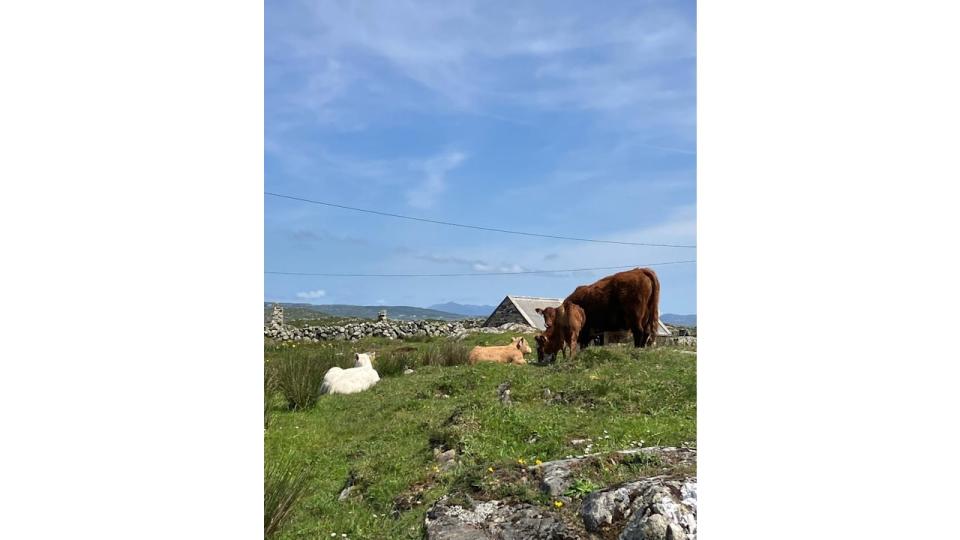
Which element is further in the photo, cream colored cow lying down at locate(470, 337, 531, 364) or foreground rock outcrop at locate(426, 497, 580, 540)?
cream colored cow lying down at locate(470, 337, 531, 364)

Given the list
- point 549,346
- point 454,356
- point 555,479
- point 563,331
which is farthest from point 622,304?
point 555,479

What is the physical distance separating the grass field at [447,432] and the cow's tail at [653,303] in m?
2.61

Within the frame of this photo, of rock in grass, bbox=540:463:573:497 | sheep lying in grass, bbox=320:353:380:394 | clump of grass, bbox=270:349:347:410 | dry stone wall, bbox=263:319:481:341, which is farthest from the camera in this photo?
dry stone wall, bbox=263:319:481:341

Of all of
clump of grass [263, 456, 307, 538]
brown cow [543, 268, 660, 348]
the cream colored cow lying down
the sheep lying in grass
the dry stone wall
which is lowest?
the dry stone wall

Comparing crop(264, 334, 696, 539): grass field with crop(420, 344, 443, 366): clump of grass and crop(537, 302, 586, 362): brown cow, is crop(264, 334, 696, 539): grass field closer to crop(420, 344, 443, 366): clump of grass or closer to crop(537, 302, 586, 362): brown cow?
crop(537, 302, 586, 362): brown cow

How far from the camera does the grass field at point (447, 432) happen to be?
432 cm

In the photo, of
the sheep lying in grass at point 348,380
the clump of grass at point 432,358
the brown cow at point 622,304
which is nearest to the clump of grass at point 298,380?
the sheep lying in grass at point 348,380

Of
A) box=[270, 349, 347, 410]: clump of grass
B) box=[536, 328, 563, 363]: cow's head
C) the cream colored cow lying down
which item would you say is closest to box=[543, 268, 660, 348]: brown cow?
box=[536, 328, 563, 363]: cow's head

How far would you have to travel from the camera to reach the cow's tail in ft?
45.4

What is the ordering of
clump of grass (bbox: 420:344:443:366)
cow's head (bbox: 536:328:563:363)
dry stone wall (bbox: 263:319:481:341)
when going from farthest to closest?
1. dry stone wall (bbox: 263:319:481:341)
2. clump of grass (bbox: 420:344:443:366)
3. cow's head (bbox: 536:328:563:363)
